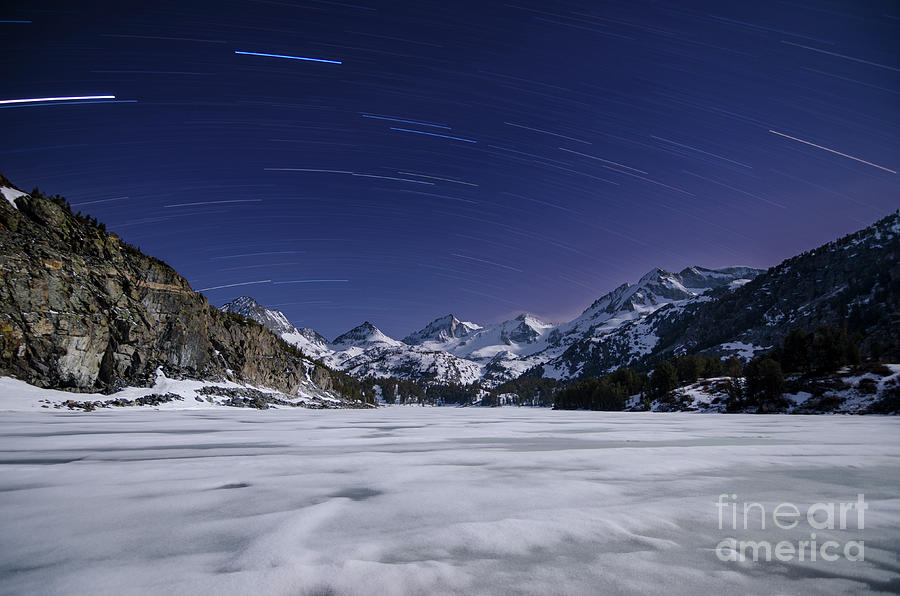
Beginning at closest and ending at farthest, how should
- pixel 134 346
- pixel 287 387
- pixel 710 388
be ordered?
pixel 134 346
pixel 710 388
pixel 287 387

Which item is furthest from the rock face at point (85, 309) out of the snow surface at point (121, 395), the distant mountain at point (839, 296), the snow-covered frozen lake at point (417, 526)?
the distant mountain at point (839, 296)

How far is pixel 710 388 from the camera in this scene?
76.1 metres

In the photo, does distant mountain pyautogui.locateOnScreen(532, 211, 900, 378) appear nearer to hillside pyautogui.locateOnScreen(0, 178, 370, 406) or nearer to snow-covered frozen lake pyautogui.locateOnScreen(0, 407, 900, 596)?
snow-covered frozen lake pyautogui.locateOnScreen(0, 407, 900, 596)

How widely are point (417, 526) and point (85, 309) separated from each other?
61859 millimetres

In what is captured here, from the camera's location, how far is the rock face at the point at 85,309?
3938 cm

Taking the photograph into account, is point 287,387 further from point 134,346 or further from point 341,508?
point 341,508

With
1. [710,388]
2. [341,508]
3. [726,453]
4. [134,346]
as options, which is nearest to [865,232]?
[710,388]

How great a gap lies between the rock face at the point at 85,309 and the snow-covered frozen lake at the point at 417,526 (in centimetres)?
4538

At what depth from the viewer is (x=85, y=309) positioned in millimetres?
46125

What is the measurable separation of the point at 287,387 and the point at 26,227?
76706 mm

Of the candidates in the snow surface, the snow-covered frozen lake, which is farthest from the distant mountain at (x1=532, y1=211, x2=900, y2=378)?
the snow surface

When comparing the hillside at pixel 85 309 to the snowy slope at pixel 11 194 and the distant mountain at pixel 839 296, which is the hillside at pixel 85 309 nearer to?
the snowy slope at pixel 11 194

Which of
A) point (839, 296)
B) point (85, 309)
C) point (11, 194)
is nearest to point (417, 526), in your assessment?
point (85, 309)

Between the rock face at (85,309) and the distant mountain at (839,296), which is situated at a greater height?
the distant mountain at (839,296)
